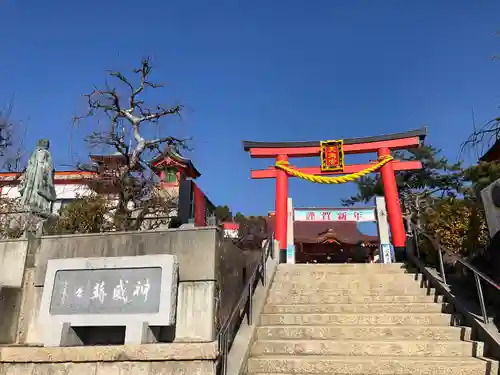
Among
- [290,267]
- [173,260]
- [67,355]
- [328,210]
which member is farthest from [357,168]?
[67,355]

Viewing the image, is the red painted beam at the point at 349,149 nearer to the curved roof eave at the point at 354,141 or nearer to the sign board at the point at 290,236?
the curved roof eave at the point at 354,141

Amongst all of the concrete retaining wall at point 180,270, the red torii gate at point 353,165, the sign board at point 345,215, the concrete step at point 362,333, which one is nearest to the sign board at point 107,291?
the concrete retaining wall at point 180,270

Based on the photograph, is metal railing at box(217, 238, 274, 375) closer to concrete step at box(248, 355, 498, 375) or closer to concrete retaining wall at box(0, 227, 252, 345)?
concrete retaining wall at box(0, 227, 252, 345)

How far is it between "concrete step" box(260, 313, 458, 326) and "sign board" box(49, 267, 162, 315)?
2095mm

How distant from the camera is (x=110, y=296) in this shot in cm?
507

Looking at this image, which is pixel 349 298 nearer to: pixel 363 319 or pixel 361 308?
pixel 361 308

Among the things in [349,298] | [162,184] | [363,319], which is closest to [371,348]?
[363,319]

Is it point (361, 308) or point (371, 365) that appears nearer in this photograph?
point (371, 365)

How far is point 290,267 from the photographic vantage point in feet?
30.4

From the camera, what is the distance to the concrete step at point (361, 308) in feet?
21.0

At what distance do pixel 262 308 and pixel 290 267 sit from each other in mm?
2816

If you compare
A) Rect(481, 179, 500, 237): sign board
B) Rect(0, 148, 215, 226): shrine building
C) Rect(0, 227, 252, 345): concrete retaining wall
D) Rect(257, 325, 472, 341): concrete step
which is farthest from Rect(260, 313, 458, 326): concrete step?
Rect(0, 148, 215, 226): shrine building

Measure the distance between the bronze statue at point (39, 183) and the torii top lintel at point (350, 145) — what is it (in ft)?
28.8

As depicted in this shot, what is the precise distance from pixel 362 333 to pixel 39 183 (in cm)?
652
